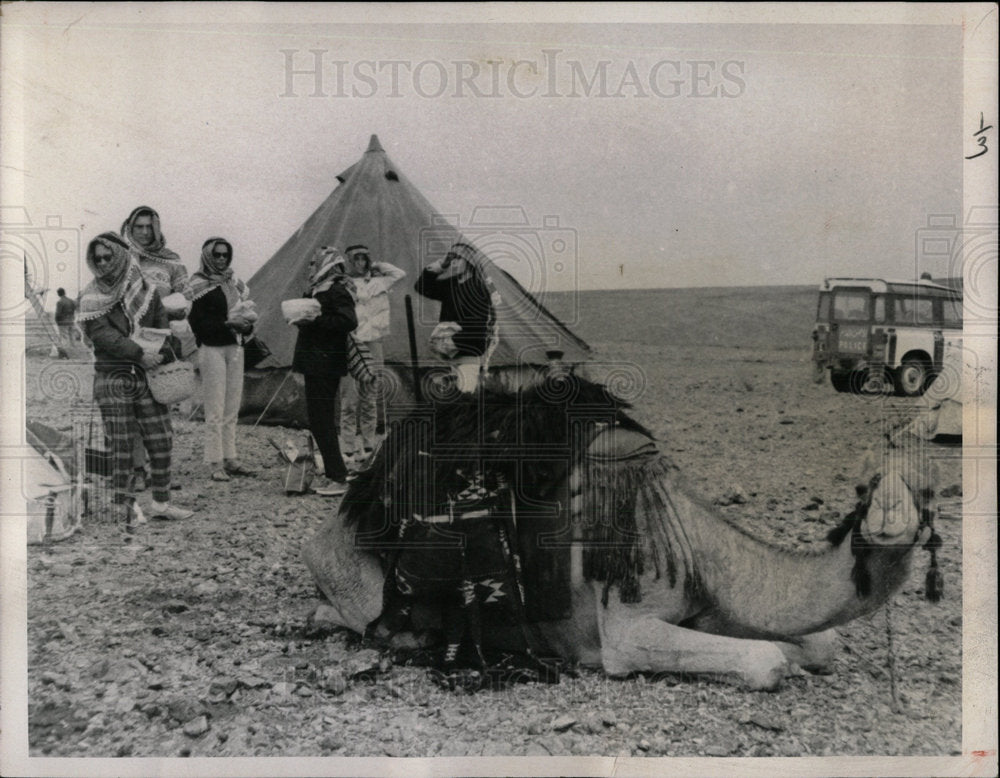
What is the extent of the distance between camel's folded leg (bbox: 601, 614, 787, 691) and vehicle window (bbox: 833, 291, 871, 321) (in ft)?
4.56

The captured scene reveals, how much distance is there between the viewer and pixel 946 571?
350 cm

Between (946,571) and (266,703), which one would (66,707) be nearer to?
(266,703)

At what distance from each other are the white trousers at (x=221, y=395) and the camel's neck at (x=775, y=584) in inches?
77.7

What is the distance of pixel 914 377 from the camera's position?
3508mm

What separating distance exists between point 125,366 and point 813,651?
309 centimetres

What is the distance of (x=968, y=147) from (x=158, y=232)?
3443 mm

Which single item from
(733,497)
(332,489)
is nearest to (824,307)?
(733,497)

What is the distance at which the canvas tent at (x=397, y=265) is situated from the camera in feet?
11.2

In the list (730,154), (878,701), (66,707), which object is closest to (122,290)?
(66,707)

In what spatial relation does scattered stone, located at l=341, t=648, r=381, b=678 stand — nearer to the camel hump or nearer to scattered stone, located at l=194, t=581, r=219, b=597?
scattered stone, located at l=194, t=581, r=219, b=597

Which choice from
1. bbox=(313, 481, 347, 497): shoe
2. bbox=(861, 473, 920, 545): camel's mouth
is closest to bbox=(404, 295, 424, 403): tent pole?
bbox=(313, 481, 347, 497): shoe

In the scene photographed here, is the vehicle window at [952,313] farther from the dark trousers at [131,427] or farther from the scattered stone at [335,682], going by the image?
the dark trousers at [131,427]

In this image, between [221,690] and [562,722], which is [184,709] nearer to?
[221,690]

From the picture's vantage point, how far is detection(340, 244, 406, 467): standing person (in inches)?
136
